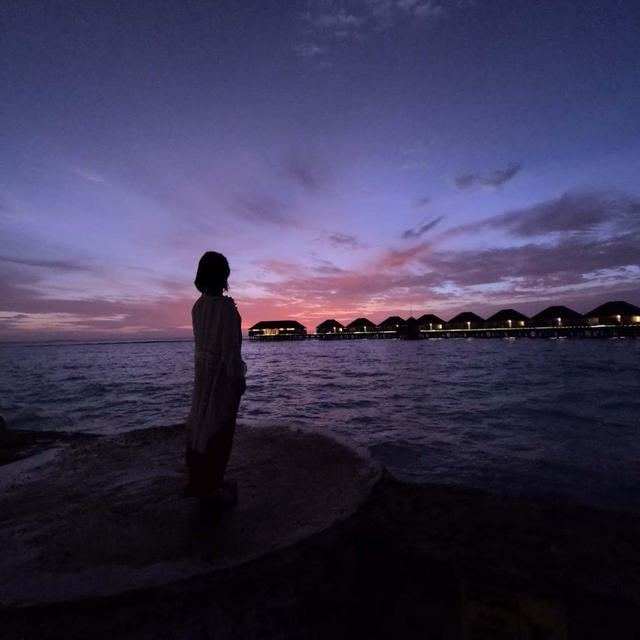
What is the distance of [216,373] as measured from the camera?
2896mm

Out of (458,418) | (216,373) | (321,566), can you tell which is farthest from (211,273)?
(458,418)

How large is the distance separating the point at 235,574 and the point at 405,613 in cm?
112

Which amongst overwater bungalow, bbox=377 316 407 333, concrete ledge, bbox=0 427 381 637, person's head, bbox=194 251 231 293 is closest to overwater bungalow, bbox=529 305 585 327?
overwater bungalow, bbox=377 316 407 333

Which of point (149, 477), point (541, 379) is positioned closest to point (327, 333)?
point (541, 379)

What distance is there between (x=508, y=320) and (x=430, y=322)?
2154cm

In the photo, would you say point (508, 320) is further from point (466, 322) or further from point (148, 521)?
point (148, 521)

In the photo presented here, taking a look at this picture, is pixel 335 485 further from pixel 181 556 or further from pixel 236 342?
pixel 236 342

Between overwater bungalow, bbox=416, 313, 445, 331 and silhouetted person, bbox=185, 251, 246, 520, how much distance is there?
99.0 metres

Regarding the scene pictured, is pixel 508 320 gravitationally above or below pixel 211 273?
above

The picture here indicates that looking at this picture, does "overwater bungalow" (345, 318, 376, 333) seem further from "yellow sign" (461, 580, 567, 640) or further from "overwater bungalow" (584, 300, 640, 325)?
"yellow sign" (461, 580, 567, 640)

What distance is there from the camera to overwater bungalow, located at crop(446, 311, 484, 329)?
88506 mm

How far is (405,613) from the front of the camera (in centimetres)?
222

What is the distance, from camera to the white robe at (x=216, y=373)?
2854 mm

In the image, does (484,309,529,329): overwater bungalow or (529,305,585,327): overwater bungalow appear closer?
(529,305,585,327): overwater bungalow
